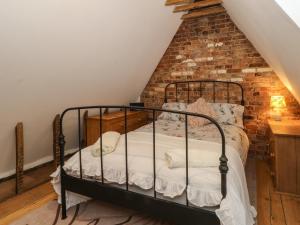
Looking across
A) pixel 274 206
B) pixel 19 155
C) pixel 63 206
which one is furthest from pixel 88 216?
pixel 274 206

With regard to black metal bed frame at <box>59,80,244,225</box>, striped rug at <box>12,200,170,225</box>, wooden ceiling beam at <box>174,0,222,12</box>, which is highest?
wooden ceiling beam at <box>174,0,222,12</box>

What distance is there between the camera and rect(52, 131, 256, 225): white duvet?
1380 millimetres

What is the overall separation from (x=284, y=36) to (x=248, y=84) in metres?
1.83

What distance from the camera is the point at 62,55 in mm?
2311

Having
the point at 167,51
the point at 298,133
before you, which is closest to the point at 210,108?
the point at 298,133

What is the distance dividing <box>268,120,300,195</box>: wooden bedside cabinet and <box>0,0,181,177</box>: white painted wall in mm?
2169

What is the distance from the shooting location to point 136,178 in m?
1.65

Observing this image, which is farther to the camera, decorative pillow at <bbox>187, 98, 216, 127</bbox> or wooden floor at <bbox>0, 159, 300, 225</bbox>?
decorative pillow at <bbox>187, 98, 216, 127</bbox>

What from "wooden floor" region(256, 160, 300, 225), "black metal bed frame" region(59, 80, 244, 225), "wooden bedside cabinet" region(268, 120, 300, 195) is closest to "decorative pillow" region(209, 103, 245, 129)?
"wooden bedside cabinet" region(268, 120, 300, 195)

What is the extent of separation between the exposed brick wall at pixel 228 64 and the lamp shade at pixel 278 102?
26 cm

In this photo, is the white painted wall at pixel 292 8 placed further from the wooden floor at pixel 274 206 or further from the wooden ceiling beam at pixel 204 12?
the wooden ceiling beam at pixel 204 12

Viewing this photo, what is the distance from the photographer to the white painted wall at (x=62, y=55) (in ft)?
6.23

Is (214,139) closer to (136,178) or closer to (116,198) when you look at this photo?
(136,178)

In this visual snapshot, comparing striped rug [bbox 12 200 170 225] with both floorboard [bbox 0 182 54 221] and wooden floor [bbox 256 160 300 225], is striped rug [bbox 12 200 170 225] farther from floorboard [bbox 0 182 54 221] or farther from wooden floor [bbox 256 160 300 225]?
wooden floor [bbox 256 160 300 225]
